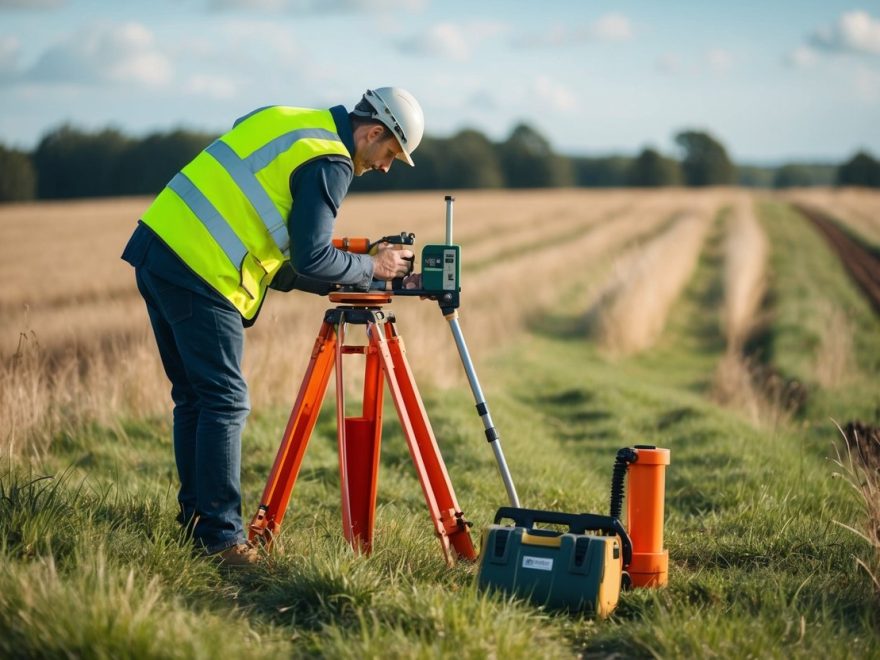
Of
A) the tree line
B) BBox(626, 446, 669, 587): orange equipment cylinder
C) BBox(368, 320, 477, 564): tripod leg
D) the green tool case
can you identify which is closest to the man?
BBox(368, 320, 477, 564): tripod leg

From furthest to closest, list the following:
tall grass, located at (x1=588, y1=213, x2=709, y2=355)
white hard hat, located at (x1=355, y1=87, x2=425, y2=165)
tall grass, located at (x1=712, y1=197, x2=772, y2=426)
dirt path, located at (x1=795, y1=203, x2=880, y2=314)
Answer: dirt path, located at (x1=795, y1=203, x2=880, y2=314), tall grass, located at (x1=588, y1=213, x2=709, y2=355), tall grass, located at (x1=712, y1=197, x2=772, y2=426), white hard hat, located at (x1=355, y1=87, x2=425, y2=165)

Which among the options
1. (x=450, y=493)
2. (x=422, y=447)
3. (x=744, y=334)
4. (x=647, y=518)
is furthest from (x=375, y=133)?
(x=744, y=334)

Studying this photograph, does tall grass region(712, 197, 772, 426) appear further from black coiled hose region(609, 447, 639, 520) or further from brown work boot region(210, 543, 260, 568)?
brown work boot region(210, 543, 260, 568)

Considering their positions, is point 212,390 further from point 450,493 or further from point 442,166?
point 442,166

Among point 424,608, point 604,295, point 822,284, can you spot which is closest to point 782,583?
point 424,608

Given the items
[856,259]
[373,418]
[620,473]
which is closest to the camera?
[620,473]

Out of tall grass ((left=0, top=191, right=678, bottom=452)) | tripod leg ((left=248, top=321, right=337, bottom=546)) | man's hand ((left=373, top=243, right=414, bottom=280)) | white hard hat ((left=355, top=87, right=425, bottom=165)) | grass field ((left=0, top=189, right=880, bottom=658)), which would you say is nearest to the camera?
grass field ((left=0, top=189, right=880, bottom=658))

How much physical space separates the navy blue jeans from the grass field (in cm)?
23

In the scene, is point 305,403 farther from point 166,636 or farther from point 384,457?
point 384,457

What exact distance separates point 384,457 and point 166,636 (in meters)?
4.41

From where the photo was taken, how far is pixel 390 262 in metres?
4.66

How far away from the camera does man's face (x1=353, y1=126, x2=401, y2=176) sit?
182 inches

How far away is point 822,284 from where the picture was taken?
2186 centimetres

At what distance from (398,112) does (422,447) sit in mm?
1600
